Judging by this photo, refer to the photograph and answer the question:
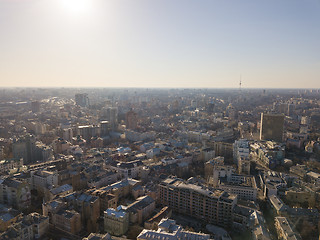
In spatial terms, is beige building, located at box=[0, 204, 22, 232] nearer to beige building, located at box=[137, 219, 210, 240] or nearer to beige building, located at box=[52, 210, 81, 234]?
beige building, located at box=[52, 210, 81, 234]

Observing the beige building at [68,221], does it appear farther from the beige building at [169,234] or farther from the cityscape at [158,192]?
the beige building at [169,234]

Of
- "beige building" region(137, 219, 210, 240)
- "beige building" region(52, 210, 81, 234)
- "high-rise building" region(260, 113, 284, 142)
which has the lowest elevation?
"beige building" region(52, 210, 81, 234)

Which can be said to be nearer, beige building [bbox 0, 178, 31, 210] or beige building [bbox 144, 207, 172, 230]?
beige building [bbox 144, 207, 172, 230]

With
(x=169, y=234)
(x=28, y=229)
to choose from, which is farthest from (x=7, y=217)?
(x=169, y=234)

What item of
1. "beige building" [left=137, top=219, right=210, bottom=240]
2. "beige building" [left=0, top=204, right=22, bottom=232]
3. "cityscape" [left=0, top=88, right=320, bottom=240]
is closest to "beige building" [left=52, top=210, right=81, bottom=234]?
"cityscape" [left=0, top=88, right=320, bottom=240]

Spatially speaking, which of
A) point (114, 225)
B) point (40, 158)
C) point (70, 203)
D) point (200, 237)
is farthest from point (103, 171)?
point (200, 237)

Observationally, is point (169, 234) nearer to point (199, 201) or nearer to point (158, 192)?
point (199, 201)
